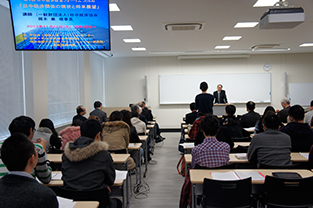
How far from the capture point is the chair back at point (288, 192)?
7.05ft

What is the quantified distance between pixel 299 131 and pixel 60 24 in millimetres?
3431

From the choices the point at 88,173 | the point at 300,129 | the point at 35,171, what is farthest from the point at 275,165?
the point at 35,171

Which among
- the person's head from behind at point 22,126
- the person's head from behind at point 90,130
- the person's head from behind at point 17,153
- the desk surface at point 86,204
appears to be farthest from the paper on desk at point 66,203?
the person's head from behind at point 22,126

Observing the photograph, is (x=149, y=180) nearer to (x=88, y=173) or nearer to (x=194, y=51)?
(x=88, y=173)

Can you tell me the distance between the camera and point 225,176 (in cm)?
235

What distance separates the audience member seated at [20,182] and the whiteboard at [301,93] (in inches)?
443

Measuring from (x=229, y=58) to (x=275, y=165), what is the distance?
345 inches

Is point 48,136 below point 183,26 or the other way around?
below

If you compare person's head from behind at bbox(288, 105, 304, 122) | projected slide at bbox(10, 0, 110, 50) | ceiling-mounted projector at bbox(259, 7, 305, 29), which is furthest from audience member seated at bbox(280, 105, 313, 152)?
projected slide at bbox(10, 0, 110, 50)

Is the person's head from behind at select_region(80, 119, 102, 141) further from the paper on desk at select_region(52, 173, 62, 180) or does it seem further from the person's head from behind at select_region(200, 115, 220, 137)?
the person's head from behind at select_region(200, 115, 220, 137)

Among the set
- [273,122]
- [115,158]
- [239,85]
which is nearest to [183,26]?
[273,122]

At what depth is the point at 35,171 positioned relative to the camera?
2209mm

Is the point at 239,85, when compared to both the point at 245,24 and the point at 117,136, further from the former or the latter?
the point at 117,136

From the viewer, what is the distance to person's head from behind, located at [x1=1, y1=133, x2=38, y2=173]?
4.62 ft
